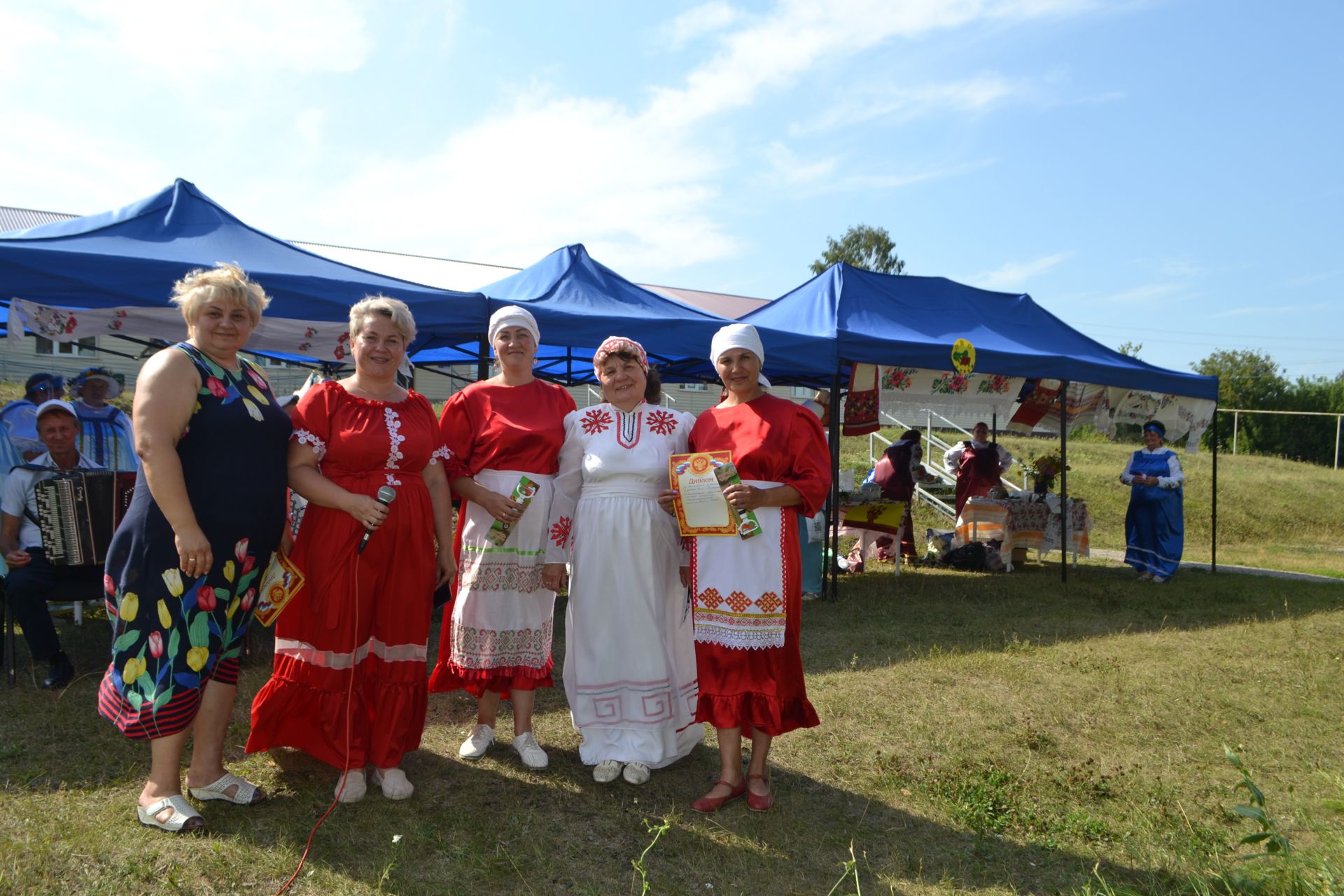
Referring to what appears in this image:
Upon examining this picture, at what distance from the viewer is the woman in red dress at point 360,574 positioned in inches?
117

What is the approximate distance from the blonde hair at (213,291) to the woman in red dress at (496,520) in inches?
32.3

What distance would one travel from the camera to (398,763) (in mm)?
3189

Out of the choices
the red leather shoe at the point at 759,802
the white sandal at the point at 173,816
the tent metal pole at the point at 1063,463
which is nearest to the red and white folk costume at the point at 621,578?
the red leather shoe at the point at 759,802

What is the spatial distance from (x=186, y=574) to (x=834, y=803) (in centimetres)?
246

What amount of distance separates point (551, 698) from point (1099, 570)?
27.6 feet

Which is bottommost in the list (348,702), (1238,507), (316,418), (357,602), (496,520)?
(1238,507)

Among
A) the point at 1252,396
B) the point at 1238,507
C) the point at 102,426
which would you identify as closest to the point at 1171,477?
the point at 1238,507

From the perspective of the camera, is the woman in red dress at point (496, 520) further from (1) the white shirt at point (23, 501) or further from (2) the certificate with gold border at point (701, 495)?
(1) the white shirt at point (23, 501)

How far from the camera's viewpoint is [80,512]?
4.32 metres

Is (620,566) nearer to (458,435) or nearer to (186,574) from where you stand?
(458,435)

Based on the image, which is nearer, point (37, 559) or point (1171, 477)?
point (37, 559)

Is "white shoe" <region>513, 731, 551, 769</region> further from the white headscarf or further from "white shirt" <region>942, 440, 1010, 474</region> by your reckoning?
"white shirt" <region>942, 440, 1010, 474</region>

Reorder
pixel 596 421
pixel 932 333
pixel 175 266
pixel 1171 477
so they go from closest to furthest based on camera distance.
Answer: pixel 596 421
pixel 175 266
pixel 932 333
pixel 1171 477

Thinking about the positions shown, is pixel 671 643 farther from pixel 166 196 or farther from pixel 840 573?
pixel 840 573
